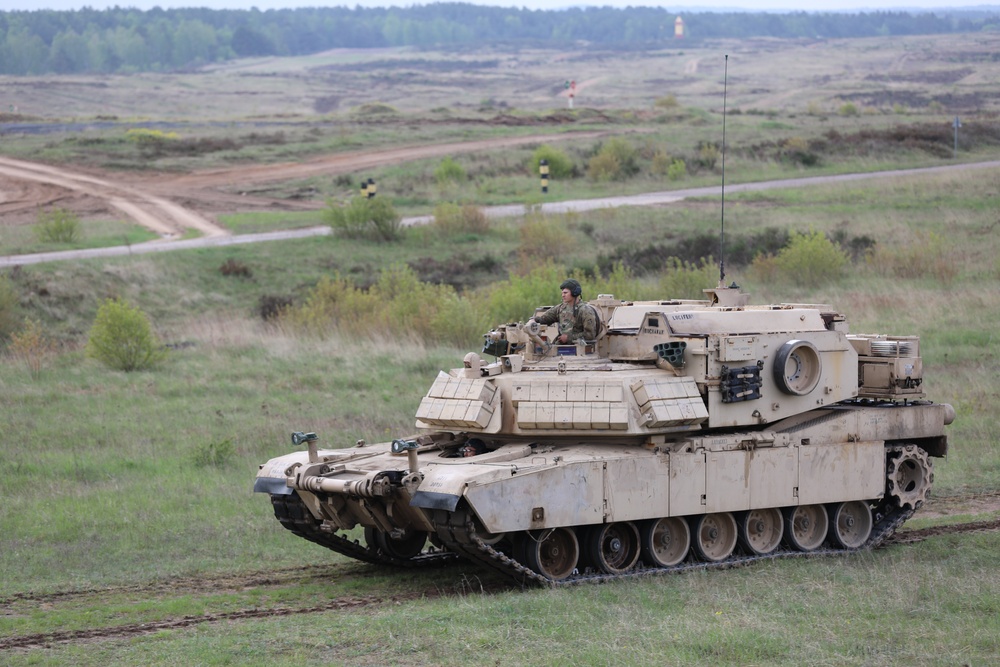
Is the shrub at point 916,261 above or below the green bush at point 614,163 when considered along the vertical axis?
below

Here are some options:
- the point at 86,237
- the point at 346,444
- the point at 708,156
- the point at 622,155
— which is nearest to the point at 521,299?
the point at 346,444

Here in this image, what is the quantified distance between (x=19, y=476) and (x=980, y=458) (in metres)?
13.1

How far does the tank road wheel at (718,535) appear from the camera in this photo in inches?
555

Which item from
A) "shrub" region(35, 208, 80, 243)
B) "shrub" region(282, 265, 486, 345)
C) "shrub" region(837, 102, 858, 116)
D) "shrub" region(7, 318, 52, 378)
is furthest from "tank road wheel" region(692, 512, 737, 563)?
"shrub" region(837, 102, 858, 116)

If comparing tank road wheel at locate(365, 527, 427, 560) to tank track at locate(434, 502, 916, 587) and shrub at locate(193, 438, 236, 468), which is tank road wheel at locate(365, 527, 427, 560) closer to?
tank track at locate(434, 502, 916, 587)

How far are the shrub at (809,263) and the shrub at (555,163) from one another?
15.4 meters

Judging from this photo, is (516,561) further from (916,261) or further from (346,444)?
(916,261)

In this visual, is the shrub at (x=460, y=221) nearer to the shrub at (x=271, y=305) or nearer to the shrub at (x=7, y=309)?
the shrub at (x=271, y=305)

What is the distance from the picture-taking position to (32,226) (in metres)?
35.2

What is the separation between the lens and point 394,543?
1433 centimetres

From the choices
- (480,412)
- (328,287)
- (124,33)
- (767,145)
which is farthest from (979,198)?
(124,33)

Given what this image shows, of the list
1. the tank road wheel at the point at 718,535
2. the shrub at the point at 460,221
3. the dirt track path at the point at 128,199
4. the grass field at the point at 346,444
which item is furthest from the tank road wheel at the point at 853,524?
the dirt track path at the point at 128,199

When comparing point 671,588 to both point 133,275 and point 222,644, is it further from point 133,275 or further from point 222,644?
point 133,275

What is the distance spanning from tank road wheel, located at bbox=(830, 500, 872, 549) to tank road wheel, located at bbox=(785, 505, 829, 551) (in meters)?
0.18
